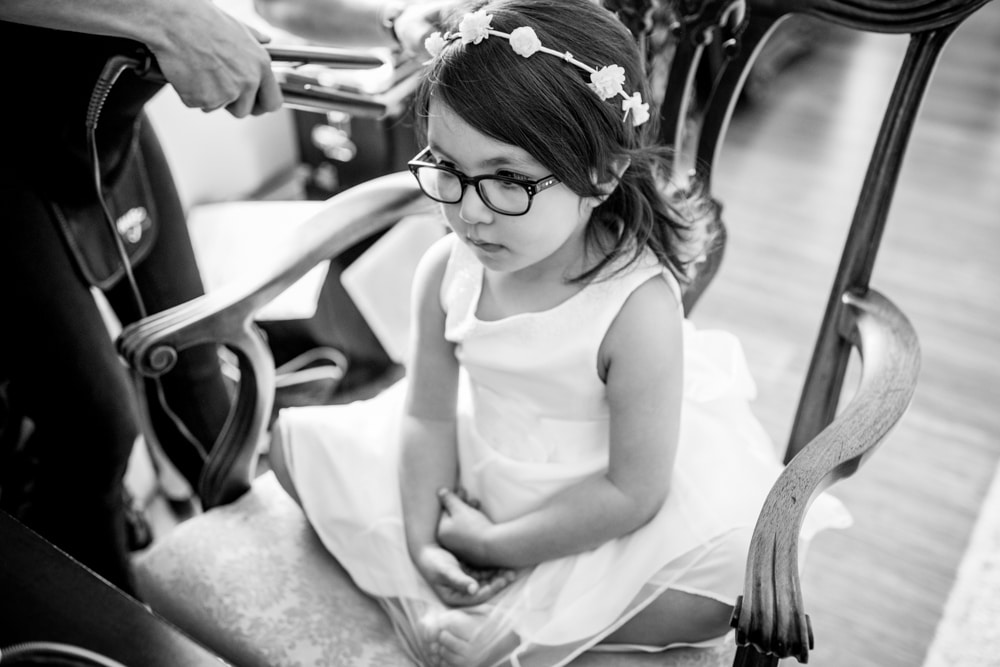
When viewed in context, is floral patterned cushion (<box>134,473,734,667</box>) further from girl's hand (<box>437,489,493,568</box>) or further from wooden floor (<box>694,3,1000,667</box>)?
wooden floor (<box>694,3,1000,667</box>)

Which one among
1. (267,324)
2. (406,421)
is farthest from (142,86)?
(267,324)

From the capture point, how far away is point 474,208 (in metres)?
0.86

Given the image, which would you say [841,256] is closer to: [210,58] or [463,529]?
[463,529]

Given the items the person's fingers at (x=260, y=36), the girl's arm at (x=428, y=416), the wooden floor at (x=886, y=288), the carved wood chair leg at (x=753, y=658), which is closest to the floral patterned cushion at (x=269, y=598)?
the girl's arm at (x=428, y=416)

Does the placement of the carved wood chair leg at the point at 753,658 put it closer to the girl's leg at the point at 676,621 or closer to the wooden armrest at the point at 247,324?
the girl's leg at the point at 676,621

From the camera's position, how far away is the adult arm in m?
0.88

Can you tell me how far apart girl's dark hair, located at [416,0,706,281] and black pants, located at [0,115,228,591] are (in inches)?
19.1

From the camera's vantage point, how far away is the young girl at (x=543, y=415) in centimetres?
85

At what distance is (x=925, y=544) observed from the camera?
167 cm

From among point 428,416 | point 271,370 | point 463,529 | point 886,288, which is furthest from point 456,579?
point 886,288

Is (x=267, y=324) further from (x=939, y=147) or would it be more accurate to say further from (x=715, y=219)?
(x=939, y=147)

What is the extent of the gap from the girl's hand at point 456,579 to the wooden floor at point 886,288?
0.73 meters

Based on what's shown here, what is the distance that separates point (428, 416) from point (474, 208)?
1.08 feet

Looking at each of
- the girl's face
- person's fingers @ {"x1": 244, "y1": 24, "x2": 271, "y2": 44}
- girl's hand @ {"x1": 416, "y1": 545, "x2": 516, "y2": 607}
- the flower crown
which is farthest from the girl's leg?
person's fingers @ {"x1": 244, "y1": 24, "x2": 271, "y2": 44}
